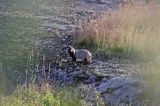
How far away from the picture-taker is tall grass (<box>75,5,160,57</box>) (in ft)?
36.5

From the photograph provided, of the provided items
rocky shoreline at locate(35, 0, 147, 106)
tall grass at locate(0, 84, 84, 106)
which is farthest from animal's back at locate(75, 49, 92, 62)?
tall grass at locate(0, 84, 84, 106)

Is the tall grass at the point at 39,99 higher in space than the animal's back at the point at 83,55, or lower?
higher

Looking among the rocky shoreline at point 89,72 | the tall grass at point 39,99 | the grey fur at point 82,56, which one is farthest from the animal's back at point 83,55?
the tall grass at point 39,99

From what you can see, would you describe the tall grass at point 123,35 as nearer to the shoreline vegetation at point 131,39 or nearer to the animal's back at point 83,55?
the shoreline vegetation at point 131,39

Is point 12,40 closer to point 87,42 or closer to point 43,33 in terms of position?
point 43,33

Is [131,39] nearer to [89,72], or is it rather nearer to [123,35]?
[123,35]

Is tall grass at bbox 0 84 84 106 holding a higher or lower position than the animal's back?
higher

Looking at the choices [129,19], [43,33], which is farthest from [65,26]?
[129,19]

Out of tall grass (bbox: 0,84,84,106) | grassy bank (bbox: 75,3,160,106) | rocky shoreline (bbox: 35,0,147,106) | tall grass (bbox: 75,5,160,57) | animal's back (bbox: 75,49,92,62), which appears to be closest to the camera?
tall grass (bbox: 0,84,84,106)

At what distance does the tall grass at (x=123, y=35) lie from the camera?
1113 cm

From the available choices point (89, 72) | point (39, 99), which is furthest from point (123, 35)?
point (39, 99)

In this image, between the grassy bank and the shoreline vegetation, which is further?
the grassy bank

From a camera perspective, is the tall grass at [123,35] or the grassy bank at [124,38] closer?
the grassy bank at [124,38]

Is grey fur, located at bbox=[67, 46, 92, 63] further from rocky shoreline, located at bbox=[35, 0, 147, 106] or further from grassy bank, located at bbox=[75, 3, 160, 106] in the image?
grassy bank, located at bbox=[75, 3, 160, 106]
